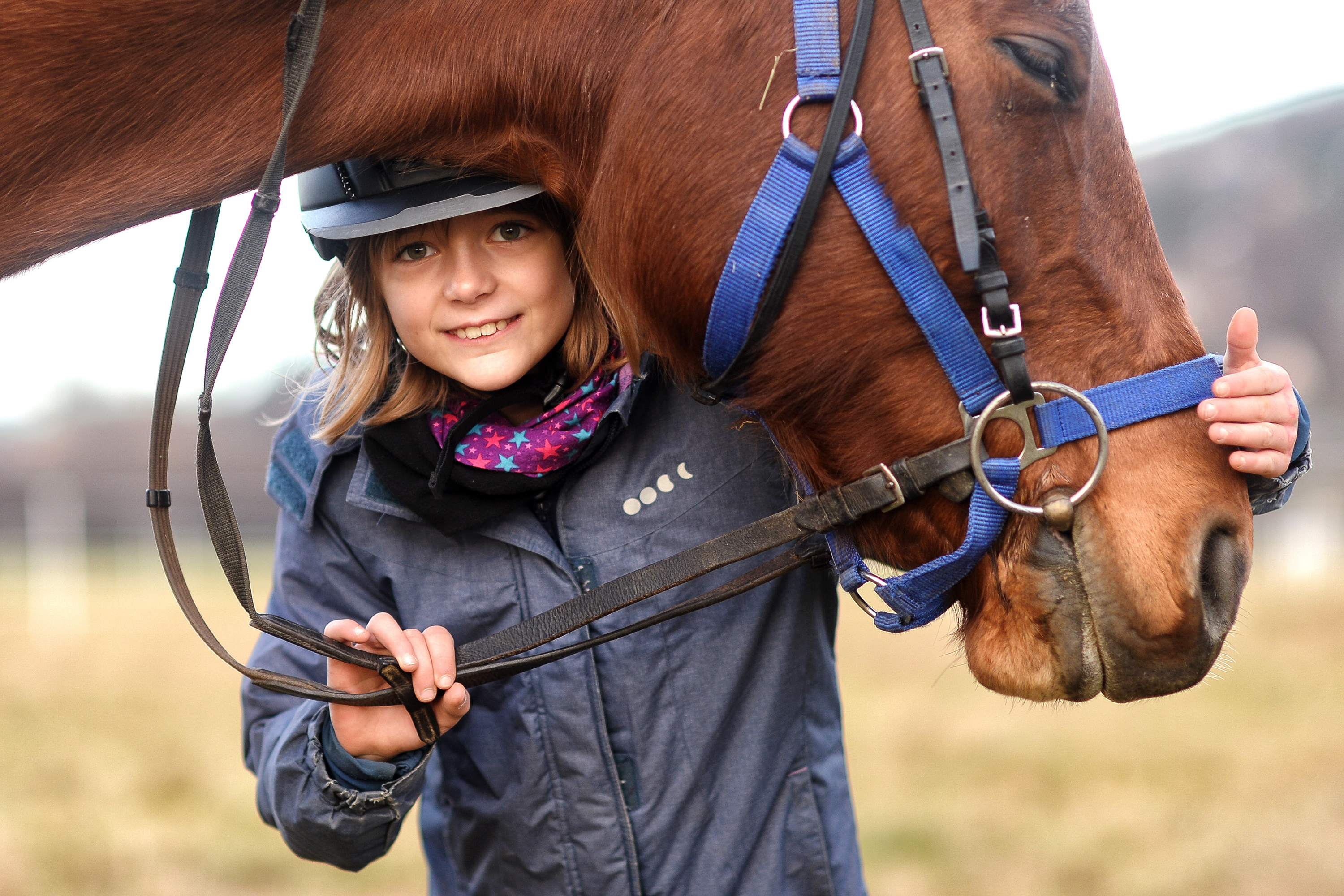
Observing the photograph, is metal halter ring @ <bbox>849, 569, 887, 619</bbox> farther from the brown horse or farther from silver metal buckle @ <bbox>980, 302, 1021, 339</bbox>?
silver metal buckle @ <bbox>980, 302, 1021, 339</bbox>

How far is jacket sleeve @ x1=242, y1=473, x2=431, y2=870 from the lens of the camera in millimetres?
1743

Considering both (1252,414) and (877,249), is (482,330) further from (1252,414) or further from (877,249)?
(1252,414)

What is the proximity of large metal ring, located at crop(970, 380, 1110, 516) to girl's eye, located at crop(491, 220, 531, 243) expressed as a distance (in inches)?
31.4

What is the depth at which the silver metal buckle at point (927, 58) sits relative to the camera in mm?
1409

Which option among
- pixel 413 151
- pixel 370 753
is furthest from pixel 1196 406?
pixel 370 753

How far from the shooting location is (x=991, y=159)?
1.43 m

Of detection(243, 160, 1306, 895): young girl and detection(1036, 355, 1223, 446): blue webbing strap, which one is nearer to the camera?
detection(1036, 355, 1223, 446): blue webbing strap

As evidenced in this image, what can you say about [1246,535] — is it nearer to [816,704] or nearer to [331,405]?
[816,704]

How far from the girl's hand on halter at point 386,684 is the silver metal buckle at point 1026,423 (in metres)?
0.83

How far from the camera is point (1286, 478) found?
159 centimetres

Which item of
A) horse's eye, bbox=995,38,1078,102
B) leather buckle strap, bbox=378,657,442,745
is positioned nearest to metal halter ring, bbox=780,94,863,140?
horse's eye, bbox=995,38,1078,102

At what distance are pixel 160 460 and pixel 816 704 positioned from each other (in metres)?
1.14

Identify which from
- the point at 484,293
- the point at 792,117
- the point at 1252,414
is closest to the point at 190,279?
the point at 484,293

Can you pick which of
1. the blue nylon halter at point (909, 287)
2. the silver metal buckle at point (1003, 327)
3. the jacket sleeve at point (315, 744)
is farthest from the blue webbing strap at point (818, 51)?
the jacket sleeve at point (315, 744)
